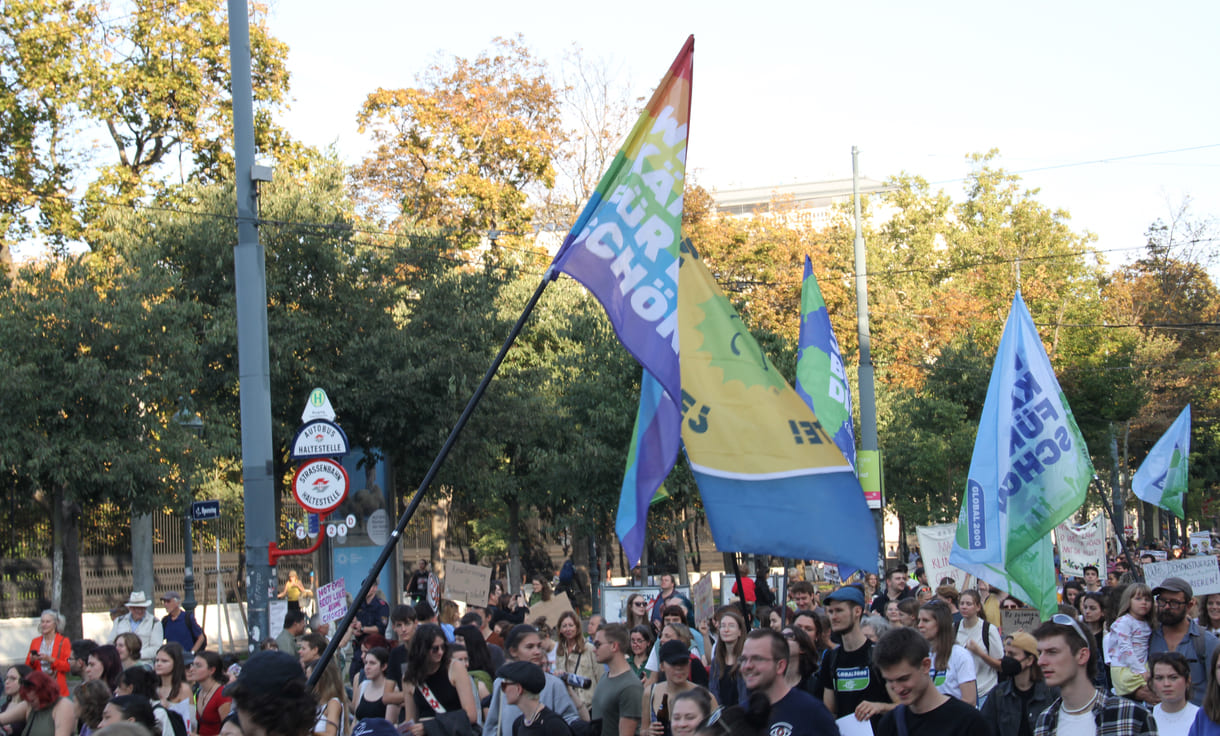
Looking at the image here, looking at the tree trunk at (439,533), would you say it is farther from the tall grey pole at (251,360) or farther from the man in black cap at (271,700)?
the man in black cap at (271,700)

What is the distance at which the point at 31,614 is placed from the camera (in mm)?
23828

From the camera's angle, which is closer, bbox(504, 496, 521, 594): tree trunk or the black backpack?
the black backpack

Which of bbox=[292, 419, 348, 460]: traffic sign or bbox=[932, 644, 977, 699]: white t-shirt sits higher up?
bbox=[292, 419, 348, 460]: traffic sign

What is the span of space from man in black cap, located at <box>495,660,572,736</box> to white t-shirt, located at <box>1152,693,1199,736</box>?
2.89 m

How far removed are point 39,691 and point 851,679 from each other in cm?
451

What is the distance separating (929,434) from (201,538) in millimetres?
20257

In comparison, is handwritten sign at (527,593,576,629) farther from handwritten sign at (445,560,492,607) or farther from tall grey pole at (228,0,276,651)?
tall grey pole at (228,0,276,651)

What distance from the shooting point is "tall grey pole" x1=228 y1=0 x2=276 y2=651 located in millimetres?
12586

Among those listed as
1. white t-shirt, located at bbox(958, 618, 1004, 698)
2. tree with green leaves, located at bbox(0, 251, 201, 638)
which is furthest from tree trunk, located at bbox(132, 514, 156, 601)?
white t-shirt, located at bbox(958, 618, 1004, 698)

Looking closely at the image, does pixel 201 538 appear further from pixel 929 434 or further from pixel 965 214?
pixel 965 214

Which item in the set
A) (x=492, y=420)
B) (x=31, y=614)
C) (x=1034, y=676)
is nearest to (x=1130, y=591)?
(x=1034, y=676)

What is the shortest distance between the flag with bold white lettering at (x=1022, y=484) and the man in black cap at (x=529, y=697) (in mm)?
5233

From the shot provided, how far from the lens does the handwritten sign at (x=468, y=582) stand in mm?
13742

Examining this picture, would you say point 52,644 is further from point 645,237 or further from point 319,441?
point 645,237
